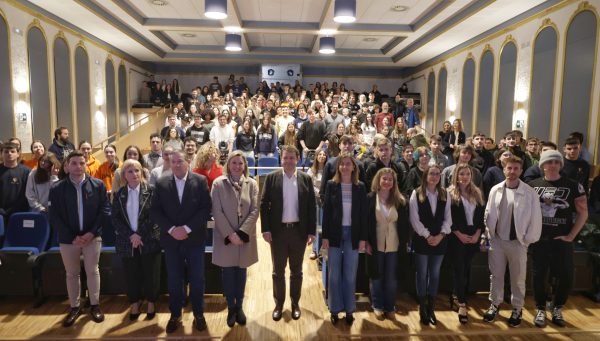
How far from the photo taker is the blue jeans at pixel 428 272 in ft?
11.4

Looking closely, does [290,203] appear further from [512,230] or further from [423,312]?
[512,230]

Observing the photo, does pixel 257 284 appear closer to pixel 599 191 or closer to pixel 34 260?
pixel 34 260

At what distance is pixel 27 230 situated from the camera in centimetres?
398

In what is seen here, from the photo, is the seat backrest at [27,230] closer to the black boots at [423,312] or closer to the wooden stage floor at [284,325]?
the wooden stage floor at [284,325]

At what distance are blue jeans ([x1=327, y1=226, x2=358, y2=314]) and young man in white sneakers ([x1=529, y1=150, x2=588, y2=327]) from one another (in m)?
1.62

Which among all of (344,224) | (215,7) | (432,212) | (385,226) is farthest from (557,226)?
(215,7)

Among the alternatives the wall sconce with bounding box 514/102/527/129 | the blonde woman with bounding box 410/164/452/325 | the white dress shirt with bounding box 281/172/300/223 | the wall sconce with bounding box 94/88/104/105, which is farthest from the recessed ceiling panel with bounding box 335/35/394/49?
the white dress shirt with bounding box 281/172/300/223

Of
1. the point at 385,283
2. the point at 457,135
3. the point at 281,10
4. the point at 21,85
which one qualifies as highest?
the point at 281,10

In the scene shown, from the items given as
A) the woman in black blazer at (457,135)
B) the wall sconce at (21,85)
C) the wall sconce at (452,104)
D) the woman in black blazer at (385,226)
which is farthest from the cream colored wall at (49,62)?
the wall sconce at (452,104)

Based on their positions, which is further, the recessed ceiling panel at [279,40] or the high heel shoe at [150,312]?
the recessed ceiling panel at [279,40]

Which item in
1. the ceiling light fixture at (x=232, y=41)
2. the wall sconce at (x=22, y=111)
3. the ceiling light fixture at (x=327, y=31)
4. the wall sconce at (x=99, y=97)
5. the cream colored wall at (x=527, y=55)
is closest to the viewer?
the cream colored wall at (x=527, y=55)

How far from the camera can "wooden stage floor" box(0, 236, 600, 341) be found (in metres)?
3.32

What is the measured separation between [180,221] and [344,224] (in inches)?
51.4

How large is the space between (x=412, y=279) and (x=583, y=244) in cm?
180
